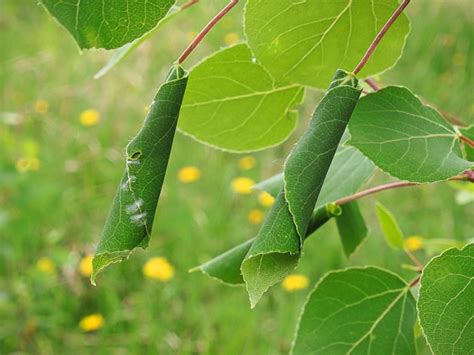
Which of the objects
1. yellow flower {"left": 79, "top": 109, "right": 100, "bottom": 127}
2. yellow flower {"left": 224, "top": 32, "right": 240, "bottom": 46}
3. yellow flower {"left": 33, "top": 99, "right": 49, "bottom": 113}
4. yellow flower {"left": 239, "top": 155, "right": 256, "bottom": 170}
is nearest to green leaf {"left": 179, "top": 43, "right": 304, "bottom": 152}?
yellow flower {"left": 239, "top": 155, "right": 256, "bottom": 170}

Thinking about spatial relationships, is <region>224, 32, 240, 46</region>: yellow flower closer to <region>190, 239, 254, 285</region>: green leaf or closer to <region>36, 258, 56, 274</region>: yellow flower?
<region>36, 258, 56, 274</region>: yellow flower

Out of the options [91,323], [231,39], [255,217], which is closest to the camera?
[91,323]

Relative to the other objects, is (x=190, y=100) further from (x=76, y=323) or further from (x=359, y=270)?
(x=76, y=323)

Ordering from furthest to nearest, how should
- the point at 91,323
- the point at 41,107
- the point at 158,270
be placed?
the point at 41,107, the point at 158,270, the point at 91,323

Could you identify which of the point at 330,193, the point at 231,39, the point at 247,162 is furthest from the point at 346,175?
the point at 231,39

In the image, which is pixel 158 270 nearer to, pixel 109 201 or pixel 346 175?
pixel 109 201

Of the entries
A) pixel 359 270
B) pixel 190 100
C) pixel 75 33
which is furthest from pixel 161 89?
pixel 359 270
